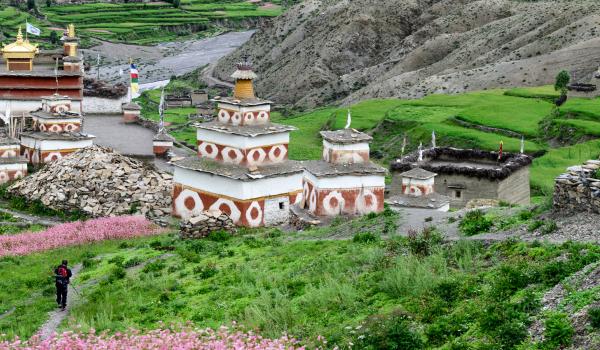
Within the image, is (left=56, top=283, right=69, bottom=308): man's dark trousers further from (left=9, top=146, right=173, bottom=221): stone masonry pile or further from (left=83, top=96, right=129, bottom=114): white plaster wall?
(left=83, top=96, right=129, bottom=114): white plaster wall

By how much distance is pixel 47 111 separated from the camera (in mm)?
49531

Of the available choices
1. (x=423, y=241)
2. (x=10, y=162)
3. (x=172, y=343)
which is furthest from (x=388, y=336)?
(x=10, y=162)

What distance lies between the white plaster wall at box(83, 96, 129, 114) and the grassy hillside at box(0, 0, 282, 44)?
81616mm

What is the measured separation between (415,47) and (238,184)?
77.5 metres

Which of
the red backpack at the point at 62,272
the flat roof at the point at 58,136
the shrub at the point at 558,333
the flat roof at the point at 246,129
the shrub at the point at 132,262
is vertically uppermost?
the flat roof at the point at 246,129

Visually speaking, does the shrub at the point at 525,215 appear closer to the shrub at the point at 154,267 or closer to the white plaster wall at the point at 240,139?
the shrub at the point at 154,267

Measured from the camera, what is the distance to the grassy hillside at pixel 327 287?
55.2 ft

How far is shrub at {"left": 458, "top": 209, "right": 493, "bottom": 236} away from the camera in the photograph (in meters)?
23.1

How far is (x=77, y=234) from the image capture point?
33.6 meters

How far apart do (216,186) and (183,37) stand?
129 meters

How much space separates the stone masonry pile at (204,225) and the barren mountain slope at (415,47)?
54.2 meters

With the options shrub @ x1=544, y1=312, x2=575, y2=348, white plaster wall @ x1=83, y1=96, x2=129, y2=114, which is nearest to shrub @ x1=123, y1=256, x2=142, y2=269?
shrub @ x1=544, y1=312, x2=575, y2=348

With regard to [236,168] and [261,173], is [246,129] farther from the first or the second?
[261,173]

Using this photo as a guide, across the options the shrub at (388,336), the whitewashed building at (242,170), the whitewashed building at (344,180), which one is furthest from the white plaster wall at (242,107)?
the shrub at (388,336)
